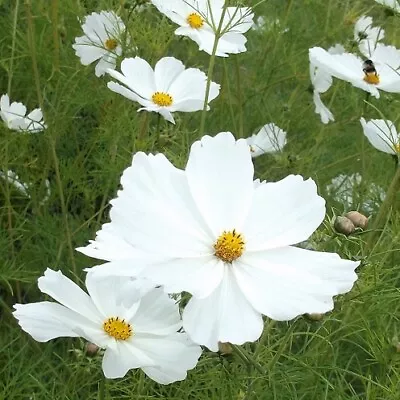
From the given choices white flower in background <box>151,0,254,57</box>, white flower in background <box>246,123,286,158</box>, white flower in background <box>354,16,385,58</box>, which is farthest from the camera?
white flower in background <box>354,16,385,58</box>

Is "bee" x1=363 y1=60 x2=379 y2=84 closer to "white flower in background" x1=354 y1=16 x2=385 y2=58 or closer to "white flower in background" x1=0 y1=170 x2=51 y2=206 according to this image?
"white flower in background" x1=354 y1=16 x2=385 y2=58

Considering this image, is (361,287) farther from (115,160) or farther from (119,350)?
(115,160)

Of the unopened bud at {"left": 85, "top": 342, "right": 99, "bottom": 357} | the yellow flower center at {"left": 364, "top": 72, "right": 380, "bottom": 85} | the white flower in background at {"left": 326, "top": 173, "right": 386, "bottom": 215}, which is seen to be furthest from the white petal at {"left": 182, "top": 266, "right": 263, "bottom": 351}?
the yellow flower center at {"left": 364, "top": 72, "right": 380, "bottom": 85}

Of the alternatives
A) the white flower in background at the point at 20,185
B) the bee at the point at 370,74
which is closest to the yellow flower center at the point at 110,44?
the white flower in background at the point at 20,185

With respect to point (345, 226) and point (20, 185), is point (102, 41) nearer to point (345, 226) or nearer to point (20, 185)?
point (20, 185)

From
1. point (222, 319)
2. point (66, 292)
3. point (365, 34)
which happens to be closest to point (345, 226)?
point (222, 319)

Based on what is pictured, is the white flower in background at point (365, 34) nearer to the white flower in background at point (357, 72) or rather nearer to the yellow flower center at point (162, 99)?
the white flower in background at point (357, 72)

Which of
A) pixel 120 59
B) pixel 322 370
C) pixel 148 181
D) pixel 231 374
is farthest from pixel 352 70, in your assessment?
pixel 148 181
